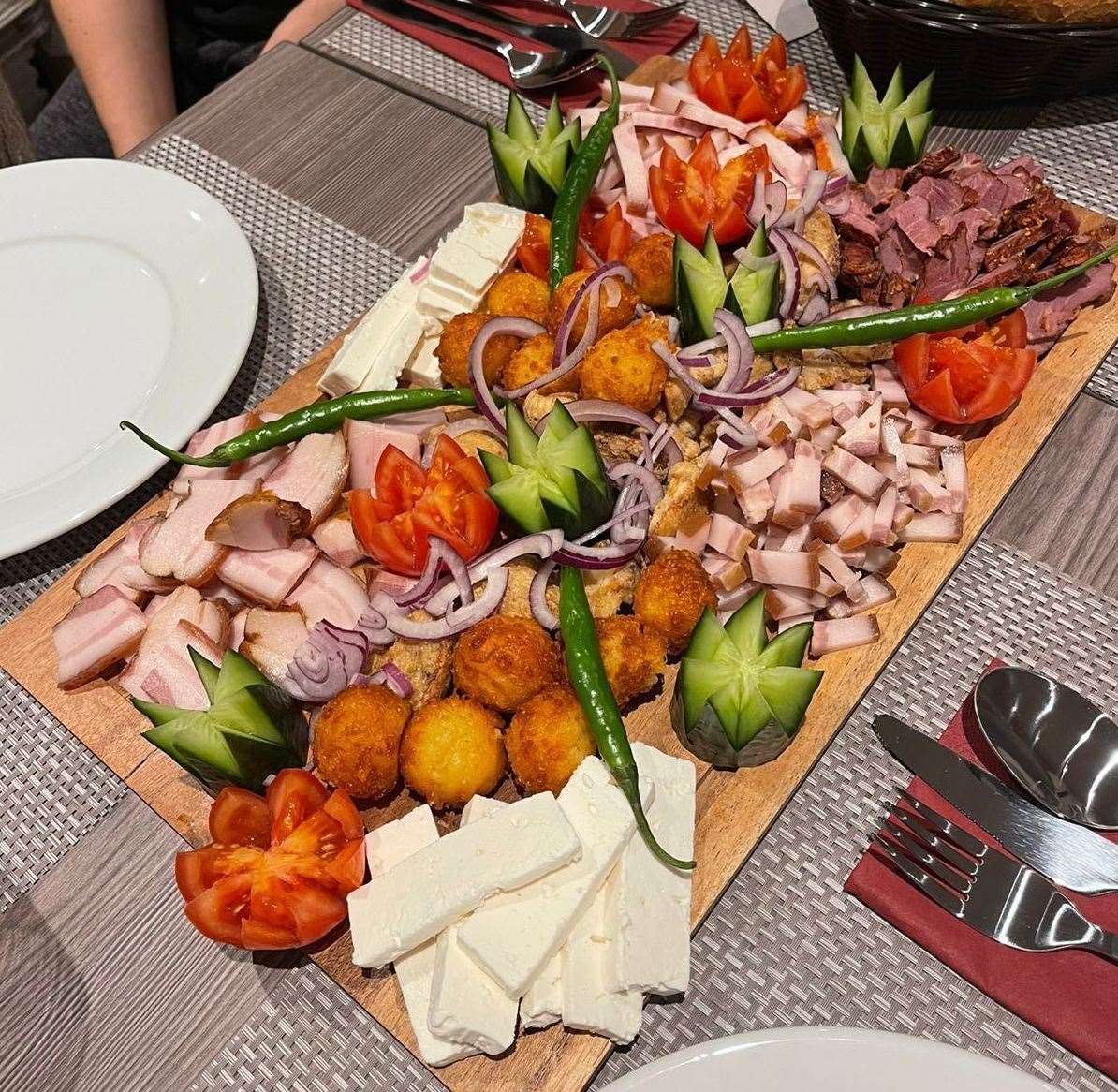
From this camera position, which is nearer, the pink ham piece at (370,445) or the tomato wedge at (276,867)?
the tomato wedge at (276,867)

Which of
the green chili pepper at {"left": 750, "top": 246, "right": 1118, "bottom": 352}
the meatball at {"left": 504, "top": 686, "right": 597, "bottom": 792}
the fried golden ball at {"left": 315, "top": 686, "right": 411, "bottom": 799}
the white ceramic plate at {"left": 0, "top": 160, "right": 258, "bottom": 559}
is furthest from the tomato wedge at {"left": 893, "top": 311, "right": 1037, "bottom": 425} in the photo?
the white ceramic plate at {"left": 0, "top": 160, "right": 258, "bottom": 559}

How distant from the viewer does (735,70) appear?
2445 mm

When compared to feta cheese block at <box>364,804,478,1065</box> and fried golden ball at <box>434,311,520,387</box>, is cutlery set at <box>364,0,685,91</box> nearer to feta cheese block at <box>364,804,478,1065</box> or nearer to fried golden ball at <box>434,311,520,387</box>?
fried golden ball at <box>434,311,520,387</box>

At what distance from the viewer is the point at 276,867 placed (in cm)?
152

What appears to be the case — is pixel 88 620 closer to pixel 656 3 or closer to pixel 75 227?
pixel 75 227

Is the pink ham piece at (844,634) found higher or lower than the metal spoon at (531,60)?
lower

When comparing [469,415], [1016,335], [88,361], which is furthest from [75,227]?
[1016,335]

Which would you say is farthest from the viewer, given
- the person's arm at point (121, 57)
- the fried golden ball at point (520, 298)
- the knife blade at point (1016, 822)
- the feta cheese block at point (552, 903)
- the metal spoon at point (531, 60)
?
the person's arm at point (121, 57)

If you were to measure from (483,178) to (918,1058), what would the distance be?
7.99ft

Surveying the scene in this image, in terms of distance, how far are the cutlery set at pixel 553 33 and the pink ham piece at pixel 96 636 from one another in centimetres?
199

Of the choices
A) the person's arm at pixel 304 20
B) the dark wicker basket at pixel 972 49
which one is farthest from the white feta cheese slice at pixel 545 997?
the person's arm at pixel 304 20

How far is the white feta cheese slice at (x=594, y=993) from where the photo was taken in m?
1.44

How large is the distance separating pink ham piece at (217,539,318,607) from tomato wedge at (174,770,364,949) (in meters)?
0.39

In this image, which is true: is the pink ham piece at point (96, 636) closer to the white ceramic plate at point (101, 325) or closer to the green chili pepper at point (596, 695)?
the white ceramic plate at point (101, 325)
